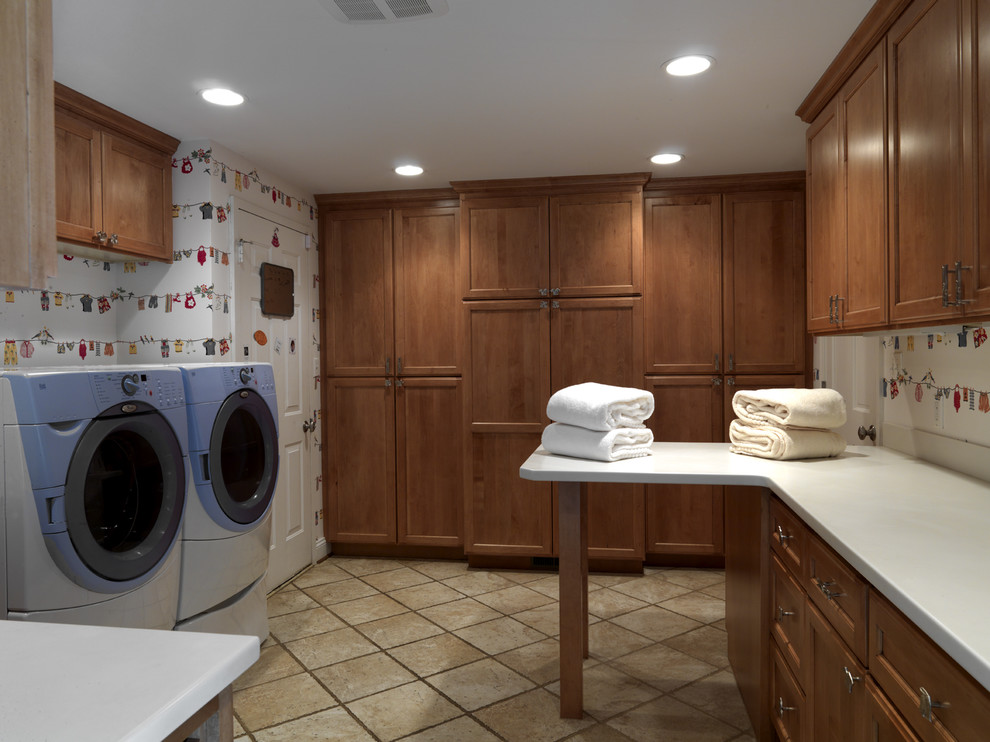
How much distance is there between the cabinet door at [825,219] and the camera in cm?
238

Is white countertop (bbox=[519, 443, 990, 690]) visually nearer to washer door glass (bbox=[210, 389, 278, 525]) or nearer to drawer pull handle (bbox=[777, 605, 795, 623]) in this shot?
drawer pull handle (bbox=[777, 605, 795, 623])

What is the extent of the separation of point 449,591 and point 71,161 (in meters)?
2.66

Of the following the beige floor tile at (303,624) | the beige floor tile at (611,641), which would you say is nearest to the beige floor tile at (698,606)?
the beige floor tile at (611,641)

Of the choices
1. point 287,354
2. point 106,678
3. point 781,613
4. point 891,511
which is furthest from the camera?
point 287,354

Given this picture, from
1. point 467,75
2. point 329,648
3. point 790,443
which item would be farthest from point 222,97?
point 790,443

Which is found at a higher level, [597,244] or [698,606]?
[597,244]

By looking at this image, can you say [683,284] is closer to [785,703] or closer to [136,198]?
[785,703]

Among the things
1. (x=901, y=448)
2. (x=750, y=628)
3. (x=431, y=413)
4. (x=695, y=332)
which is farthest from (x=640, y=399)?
(x=431, y=413)

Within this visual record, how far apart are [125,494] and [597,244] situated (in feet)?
8.87

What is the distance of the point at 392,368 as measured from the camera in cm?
418

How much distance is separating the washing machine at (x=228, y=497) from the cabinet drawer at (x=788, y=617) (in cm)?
198

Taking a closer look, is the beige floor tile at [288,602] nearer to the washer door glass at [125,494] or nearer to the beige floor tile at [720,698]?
the washer door glass at [125,494]

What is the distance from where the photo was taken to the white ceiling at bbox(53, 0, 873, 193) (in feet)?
6.60

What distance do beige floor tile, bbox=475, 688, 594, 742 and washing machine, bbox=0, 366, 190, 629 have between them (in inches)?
47.1
